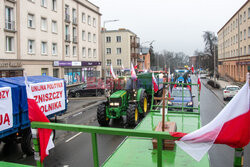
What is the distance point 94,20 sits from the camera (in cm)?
4375

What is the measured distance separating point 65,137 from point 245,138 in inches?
397

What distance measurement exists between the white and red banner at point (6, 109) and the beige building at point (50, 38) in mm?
15692

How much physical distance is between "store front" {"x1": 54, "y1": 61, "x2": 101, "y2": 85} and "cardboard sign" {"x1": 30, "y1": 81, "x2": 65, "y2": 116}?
20.3 m

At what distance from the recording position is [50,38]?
30359 millimetres

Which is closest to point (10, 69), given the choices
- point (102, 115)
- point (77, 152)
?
point (102, 115)

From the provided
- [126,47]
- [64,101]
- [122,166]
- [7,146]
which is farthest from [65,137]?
[126,47]

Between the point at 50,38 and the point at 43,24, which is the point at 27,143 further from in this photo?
the point at 50,38

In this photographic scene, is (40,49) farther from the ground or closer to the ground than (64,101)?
farther from the ground

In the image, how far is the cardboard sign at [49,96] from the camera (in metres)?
10.0

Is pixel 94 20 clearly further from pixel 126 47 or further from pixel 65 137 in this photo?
pixel 65 137

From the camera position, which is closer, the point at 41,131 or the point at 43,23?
the point at 41,131

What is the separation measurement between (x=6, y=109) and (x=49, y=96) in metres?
2.53

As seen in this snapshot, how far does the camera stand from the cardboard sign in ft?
32.9

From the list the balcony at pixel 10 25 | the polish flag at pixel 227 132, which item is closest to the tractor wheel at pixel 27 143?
the polish flag at pixel 227 132
